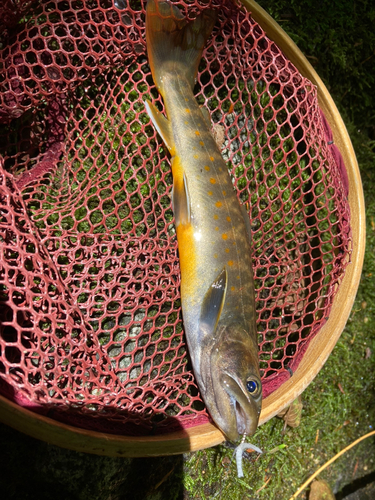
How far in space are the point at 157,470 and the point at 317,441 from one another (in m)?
1.44

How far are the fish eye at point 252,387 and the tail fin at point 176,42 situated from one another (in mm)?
1704

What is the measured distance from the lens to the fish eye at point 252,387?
1.97 metres

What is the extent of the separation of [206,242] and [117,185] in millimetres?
718

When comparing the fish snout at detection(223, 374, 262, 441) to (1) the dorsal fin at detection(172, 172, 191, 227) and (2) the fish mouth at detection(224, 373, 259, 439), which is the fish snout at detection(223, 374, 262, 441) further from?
(1) the dorsal fin at detection(172, 172, 191, 227)

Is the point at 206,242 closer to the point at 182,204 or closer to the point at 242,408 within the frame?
the point at 182,204

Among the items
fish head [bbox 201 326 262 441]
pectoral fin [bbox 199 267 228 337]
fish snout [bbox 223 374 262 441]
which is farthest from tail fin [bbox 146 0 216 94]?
fish snout [bbox 223 374 262 441]

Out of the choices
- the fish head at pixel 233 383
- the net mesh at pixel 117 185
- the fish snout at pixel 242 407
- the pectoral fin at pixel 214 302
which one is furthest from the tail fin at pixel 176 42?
the fish snout at pixel 242 407

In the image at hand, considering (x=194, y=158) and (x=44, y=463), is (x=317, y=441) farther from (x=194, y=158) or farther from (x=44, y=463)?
(x=194, y=158)

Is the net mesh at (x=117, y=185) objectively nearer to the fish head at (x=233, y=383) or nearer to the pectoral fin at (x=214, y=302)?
the fish head at (x=233, y=383)

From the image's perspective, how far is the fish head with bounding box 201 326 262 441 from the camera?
193 centimetres

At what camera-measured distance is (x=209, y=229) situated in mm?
2064

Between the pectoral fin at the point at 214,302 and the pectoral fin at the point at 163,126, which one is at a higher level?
the pectoral fin at the point at 163,126

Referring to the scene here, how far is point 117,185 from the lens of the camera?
7.75 ft

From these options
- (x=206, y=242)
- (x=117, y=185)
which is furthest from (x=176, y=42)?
(x=206, y=242)
